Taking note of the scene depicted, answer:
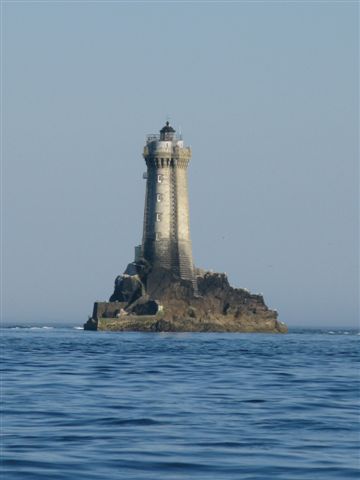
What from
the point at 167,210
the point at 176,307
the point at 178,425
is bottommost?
the point at 178,425

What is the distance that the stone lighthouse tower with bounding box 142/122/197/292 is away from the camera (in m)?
161

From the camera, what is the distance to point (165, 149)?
164 m

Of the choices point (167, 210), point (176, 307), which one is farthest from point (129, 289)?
point (167, 210)

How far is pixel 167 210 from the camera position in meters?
161

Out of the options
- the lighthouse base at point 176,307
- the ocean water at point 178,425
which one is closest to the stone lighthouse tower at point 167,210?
the lighthouse base at point 176,307

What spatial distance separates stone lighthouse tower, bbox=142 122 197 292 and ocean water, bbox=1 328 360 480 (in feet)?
362

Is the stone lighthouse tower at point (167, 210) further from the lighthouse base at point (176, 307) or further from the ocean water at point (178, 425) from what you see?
the ocean water at point (178, 425)

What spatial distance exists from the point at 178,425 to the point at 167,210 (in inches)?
5147

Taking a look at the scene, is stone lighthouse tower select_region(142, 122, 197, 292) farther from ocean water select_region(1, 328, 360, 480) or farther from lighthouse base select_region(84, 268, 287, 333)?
ocean water select_region(1, 328, 360, 480)

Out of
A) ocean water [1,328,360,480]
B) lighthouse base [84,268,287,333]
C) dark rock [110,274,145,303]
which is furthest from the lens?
dark rock [110,274,145,303]

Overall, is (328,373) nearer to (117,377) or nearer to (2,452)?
(117,377)

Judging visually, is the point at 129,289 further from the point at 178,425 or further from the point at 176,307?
the point at 178,425

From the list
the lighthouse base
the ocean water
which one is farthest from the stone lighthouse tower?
the ocean water

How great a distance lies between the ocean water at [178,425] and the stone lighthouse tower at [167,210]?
362 feet
